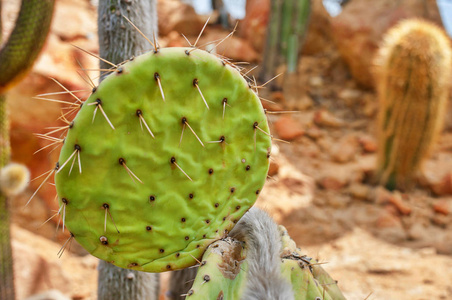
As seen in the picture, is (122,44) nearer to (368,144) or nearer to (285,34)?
(368,144)

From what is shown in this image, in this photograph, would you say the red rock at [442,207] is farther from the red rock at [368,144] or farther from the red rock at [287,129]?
the red rock at [287,129]

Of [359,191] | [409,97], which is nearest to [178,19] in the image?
[409,97]

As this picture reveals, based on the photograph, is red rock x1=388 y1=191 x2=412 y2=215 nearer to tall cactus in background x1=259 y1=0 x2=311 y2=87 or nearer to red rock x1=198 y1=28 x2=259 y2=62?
tall cactus in background x1=259 y1=0 x2=311 y2=87

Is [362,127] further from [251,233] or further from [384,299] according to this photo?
[251,233]

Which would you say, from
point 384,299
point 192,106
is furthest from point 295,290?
point 384,299

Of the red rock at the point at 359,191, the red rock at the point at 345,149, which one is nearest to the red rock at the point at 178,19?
the red rock at the point at 345,149
